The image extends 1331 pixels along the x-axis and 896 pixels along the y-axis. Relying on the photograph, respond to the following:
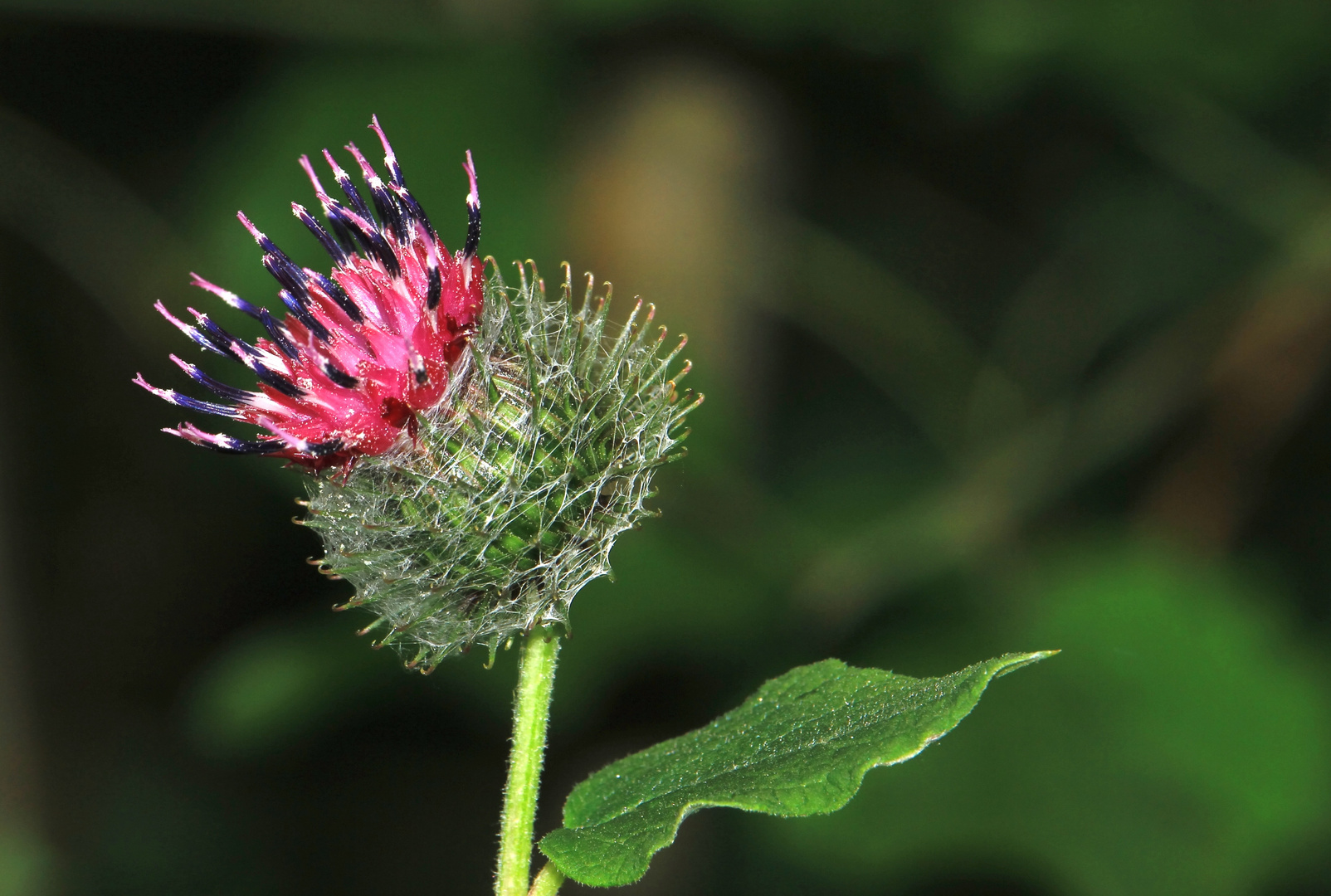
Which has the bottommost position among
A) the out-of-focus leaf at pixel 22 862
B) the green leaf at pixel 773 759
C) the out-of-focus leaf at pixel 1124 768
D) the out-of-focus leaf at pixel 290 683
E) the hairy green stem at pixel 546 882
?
the out-of-focus leaf at pixel 22 862

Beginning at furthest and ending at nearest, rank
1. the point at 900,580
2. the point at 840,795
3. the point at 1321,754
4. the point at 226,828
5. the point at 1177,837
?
the point at 226,828 → the point at 900,580 → the point at 1321,754 → the point at 1177,837 → the point at 840,795

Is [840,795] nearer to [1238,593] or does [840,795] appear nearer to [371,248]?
[371,248]

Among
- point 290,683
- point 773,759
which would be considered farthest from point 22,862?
point 773,759

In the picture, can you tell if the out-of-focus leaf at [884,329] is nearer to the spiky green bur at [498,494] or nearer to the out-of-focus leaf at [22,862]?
the spiky green bur at [498,494]

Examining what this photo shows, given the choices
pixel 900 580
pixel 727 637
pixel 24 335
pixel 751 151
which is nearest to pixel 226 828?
pixel 24 335

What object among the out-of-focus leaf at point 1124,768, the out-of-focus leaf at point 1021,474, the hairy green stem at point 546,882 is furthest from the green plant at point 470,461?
the out-of-focus leaf at point 1021,474

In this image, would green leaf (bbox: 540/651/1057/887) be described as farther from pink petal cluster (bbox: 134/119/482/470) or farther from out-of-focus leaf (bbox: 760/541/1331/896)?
out-of-focus leaf (bbox: 760/541/1331/896)
